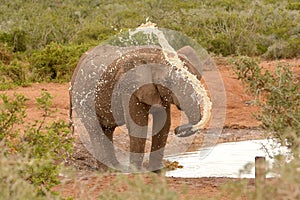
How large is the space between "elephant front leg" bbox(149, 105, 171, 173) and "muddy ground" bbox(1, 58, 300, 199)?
0.55m

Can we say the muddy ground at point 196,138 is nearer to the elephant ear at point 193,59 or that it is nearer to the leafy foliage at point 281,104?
the leafy foliage at point 281,104

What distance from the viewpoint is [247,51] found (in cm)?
2083

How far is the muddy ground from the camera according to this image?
6417 mm

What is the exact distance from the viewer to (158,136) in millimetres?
7566

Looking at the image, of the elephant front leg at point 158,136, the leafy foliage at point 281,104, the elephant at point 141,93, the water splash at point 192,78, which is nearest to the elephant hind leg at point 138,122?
the elephant at point 141,93

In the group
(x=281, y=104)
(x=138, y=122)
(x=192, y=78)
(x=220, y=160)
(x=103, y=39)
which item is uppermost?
(x=192, y=78)

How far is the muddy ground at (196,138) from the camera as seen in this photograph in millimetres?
6417

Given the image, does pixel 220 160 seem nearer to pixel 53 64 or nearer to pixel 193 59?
pixel 193 59

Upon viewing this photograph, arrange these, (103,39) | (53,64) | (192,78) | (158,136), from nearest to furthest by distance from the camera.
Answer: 1. (192,78)
2. (158,136)
3. (53,64)
4. (103,39)

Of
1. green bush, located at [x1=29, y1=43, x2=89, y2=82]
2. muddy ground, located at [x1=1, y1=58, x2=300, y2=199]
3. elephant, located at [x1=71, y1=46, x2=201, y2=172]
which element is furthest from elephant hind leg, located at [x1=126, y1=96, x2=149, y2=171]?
green bush, located at [x1=29, y1=43, x2=89, y2=82]

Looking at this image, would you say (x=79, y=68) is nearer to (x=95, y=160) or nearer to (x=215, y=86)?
(x=95, y=160)

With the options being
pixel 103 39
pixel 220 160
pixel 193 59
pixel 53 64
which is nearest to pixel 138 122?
pixel 193 59

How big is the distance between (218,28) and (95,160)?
53.5ft

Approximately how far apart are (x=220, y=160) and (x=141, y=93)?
1.55 m
